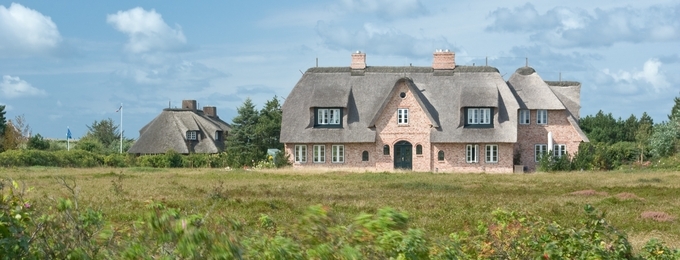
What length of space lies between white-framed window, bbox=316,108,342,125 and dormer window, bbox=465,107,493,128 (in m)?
7.66

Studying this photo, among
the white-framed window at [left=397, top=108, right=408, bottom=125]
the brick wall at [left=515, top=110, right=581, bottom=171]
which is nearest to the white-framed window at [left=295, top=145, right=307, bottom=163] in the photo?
the white-framed window at [left=397, top=108, right=408, bottom=125]

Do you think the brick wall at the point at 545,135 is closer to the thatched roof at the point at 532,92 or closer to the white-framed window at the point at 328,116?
the thatched roof at the point at 532,92

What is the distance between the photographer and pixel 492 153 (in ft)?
181

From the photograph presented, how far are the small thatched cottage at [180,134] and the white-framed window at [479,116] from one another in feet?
88.0

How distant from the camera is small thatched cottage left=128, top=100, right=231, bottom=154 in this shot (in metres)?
73.3

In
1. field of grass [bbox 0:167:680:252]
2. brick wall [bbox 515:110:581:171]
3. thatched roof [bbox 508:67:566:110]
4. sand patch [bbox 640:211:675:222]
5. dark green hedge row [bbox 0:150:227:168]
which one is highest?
thatched roof [bbox 508:67:566:110]

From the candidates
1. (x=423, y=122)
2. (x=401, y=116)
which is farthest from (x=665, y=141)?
(x=401, y=116)

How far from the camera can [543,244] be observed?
10.2 meters

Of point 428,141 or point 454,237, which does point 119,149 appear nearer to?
point 428,141

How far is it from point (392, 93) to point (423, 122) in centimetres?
255

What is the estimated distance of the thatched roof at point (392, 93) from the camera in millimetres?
55031

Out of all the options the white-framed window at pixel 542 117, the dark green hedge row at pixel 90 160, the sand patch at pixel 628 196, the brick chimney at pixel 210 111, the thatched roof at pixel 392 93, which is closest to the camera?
the sand patch at pixel 628 196

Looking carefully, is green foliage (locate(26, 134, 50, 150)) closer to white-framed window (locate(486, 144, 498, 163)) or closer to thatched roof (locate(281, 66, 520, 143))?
thatched roof (locate(281, 66, 520, 143))

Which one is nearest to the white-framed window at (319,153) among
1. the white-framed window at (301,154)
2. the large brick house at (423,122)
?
the large brick house at (423,122)
